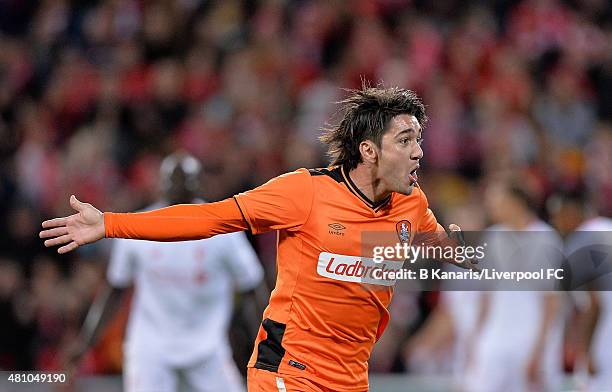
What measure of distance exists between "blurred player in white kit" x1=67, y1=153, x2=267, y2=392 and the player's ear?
9.46 ft

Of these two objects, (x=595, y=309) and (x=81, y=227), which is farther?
(x=595, y=309)

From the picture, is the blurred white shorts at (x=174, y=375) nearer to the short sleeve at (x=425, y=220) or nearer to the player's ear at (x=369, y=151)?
the short sleeve at (x=425, y=220)

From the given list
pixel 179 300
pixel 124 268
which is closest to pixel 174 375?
pixel 179 300

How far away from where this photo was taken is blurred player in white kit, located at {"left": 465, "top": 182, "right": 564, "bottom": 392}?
8.73 metres

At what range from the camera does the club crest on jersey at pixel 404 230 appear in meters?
5.28

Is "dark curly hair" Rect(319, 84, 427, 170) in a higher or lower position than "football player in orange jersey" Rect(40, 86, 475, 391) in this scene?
higher

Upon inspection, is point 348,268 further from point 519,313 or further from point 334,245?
point 519,313

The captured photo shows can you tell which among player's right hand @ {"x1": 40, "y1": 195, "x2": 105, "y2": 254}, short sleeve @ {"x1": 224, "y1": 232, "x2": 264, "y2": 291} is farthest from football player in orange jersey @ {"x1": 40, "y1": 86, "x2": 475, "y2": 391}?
short sleeve @ {"x1": 224, "y1": 232, "x2": 264, "y2": 291}

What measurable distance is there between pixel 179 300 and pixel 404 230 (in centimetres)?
314

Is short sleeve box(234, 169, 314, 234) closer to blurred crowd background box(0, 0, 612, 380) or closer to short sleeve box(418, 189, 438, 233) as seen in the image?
short sleeve box(418, 189, 438, 233)

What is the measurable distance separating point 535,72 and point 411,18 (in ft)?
5.49

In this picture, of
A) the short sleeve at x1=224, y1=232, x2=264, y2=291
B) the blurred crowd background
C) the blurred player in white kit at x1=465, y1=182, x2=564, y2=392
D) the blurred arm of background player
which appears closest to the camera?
the short sleeve at x1=224, y1=232, x2=264, y2=291

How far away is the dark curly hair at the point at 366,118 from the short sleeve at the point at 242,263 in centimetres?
277

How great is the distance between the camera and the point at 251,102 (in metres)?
12.7
